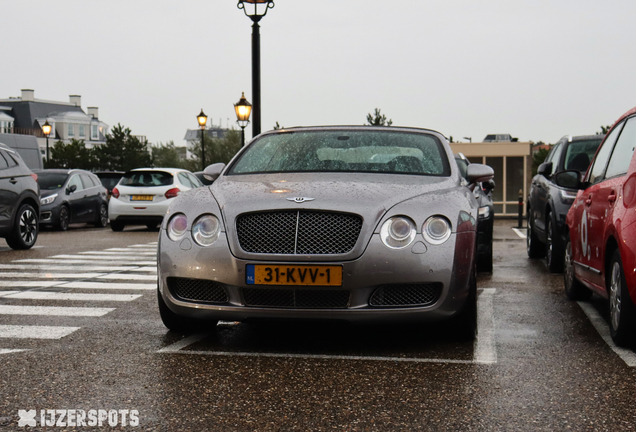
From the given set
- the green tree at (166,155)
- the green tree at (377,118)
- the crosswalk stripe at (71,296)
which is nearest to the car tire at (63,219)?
the crosswalk stripe at (71,296)

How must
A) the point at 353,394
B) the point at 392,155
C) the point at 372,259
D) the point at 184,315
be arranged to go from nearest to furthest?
1. the point at 353,394
2. the point at 372,259
3. the point at 184,315
4. the point at 392,155

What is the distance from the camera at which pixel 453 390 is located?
158 inches

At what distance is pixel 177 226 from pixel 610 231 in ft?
9.31

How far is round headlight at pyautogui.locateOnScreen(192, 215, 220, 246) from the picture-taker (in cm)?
499

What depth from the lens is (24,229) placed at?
1285 centimetres

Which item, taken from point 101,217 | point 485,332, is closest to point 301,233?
point 485,332

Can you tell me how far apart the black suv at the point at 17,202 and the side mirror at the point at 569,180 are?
8.62 m

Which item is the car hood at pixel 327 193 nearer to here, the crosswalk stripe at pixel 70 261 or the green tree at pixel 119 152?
the crosswalk stripe at pixel 70 261

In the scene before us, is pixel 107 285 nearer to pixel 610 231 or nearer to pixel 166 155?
pixel 610 231

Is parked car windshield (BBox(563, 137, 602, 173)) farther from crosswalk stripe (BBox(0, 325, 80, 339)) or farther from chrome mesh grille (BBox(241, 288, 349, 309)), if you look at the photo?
crosswalk stripe (BBox(0, 325, 80, 339))

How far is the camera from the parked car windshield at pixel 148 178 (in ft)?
60.1

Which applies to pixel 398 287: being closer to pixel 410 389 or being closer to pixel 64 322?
pixel 410 389

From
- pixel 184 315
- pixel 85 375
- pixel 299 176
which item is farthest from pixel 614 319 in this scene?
pixel 85 375

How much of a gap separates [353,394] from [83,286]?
4.90 meters
